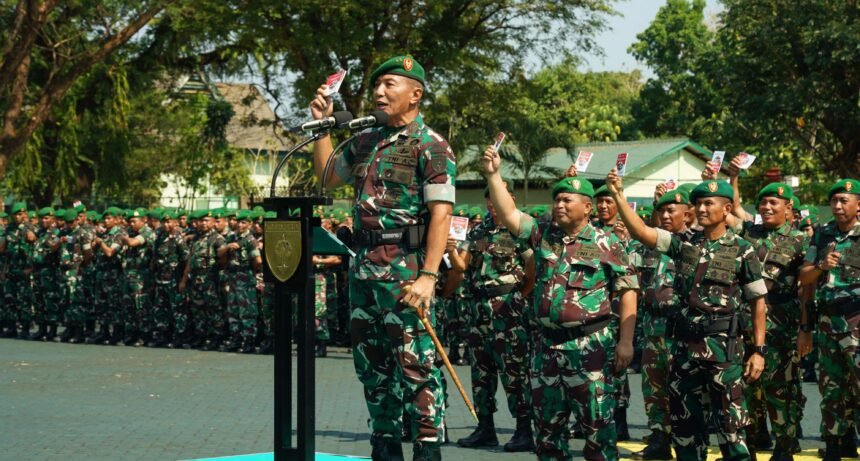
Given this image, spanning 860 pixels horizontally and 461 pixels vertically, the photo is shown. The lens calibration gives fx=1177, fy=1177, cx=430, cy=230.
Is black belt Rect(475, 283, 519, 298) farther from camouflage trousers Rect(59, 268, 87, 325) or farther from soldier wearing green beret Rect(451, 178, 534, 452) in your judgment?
camouflage trousers Rect(59, 268, 87, 325)

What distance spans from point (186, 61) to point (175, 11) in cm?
748

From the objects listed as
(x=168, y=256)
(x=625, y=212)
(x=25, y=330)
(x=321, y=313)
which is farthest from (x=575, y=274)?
(x=25, y=330)

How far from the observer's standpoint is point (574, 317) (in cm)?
687

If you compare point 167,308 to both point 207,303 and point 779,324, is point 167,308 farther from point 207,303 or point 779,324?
point 779,324

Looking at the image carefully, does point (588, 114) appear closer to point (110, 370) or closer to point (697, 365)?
point (110, 370)

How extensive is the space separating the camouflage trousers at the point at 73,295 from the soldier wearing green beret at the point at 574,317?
13967 mm

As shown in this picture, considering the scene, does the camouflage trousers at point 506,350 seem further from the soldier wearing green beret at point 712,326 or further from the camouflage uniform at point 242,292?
the camouflage uniform at point 242,292

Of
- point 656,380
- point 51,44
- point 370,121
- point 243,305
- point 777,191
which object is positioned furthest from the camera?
point 51,44

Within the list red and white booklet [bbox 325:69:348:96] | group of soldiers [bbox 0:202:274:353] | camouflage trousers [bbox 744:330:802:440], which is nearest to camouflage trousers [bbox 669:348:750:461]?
camouflage trousers [bbox 744:330:802:440]

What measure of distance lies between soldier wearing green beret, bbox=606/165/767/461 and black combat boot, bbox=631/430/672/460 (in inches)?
45.9

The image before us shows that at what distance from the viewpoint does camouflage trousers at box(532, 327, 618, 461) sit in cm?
684

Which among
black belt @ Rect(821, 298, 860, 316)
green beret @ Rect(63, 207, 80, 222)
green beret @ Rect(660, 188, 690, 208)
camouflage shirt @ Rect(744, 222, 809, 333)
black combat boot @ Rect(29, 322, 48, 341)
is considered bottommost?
black combat boot @ Rect(29, 322, 48, 341)

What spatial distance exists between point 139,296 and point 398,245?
532 inches

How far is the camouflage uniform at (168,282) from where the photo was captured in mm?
18625
